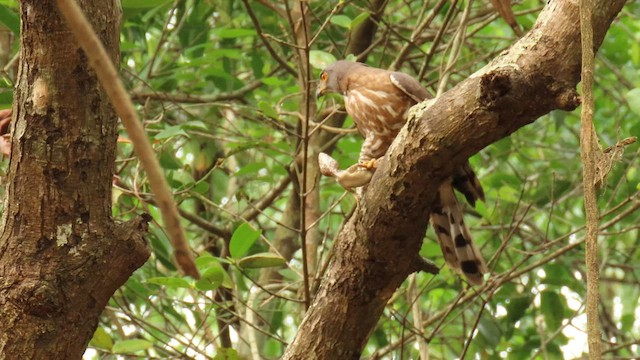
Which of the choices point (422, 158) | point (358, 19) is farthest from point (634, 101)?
point (358, 19)

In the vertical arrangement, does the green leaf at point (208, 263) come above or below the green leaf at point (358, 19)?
below

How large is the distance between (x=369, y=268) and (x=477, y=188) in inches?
37.3

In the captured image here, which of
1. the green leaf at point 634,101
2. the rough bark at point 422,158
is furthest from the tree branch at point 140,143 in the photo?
the green leaf at point 634,101

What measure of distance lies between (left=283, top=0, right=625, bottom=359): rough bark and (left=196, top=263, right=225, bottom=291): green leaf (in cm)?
68

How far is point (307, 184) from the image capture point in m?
5.07

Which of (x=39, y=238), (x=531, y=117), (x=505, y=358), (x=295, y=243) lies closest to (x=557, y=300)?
(x=505, y=358)

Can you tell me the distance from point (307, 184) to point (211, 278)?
1.47m

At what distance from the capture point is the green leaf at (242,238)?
3.90 meters

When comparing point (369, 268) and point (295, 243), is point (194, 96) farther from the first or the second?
point (369, 268)

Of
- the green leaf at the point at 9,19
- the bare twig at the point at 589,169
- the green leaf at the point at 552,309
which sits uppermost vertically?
the green leaf at the point at 9,19

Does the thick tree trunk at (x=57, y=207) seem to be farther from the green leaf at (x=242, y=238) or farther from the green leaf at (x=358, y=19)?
the green leaf at (x=358, y=19)

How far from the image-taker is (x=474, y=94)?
2596mm

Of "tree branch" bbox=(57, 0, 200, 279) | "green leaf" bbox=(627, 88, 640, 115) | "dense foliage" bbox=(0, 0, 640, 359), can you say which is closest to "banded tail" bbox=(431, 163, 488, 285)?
"dense foliage" bbox=(0, 0, 640, 359)

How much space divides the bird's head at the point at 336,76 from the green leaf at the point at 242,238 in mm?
932
